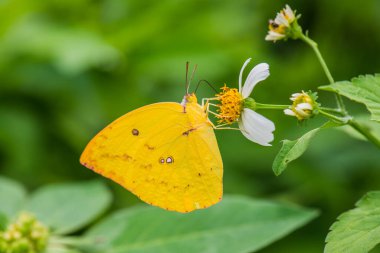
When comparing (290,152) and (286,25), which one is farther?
(286,25)

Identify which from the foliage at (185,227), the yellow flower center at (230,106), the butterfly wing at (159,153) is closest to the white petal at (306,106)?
the yellow flower center at (230,106)

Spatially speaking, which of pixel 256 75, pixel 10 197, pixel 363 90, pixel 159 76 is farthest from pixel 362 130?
pixel 159 76

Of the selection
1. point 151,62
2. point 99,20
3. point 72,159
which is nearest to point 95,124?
point 72,159

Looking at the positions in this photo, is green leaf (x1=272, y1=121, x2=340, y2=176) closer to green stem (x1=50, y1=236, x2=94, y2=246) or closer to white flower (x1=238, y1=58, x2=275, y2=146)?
white flower (x1=238, y1=58, x2=275, y2=146)

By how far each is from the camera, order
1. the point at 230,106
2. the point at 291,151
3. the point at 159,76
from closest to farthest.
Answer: the point at 291,151 → the point at 230,106 → the point at 159,76

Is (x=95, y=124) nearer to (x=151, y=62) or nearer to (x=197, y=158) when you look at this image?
(x=151, y=62)

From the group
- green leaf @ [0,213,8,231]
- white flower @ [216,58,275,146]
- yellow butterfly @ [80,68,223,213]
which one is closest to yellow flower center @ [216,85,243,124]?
white flower @ [216,58,275,146]

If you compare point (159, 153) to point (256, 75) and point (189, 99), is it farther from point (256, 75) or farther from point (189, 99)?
point (256, 75)
